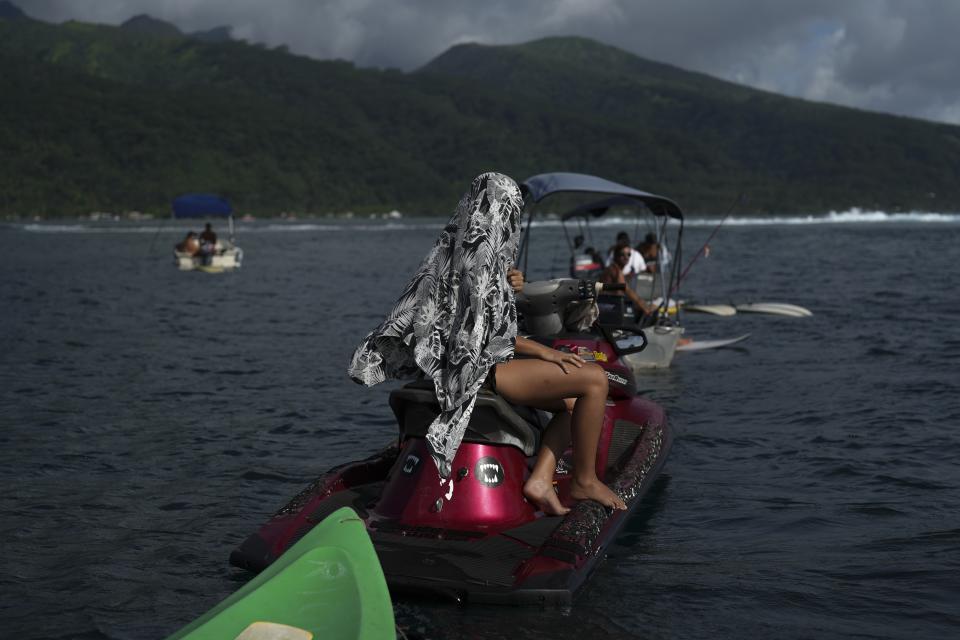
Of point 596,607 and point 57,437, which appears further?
point 57,437

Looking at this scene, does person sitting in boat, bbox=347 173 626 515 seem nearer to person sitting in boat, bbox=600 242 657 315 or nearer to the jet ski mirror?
the jet ski mirror

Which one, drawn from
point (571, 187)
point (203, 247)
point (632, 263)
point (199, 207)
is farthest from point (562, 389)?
point (199, 207)

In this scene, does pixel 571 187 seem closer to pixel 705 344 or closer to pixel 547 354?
pixel 705 344

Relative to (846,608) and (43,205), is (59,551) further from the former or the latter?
(43,205)

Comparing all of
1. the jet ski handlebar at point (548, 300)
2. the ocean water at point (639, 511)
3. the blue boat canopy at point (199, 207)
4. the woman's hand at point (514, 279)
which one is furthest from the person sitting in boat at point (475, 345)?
the blue boat canopy at point (199, 207)

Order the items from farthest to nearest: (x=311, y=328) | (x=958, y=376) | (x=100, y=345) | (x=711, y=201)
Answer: (x=711, y=201) → (x=311, y=328) → (x=100, y=345) → (x=958, y=376)

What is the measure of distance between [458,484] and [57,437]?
5939 mm

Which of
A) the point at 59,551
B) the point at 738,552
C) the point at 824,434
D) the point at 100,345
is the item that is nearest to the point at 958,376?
the point at 824,434

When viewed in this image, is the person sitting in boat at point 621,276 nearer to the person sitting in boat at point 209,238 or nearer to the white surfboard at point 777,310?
the white surfboard at point 777,310

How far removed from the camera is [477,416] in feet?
19.8

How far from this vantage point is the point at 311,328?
21.2 metres

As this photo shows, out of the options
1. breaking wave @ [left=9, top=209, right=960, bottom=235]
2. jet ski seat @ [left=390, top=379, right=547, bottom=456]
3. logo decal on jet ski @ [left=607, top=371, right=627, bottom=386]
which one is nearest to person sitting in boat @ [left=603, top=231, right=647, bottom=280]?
logo decal on jet ski @ [left=607, top=371, right=627, bottom=386]

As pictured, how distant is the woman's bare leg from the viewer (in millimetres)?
6047

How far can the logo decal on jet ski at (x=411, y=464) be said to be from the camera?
609 centimetres
